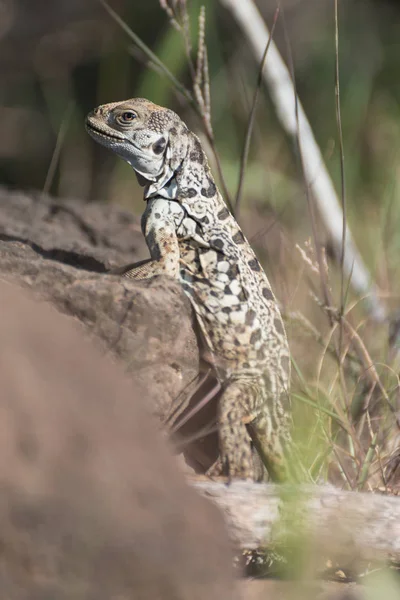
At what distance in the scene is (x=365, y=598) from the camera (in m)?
2.89

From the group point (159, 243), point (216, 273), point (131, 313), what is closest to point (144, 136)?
point (159, 243)

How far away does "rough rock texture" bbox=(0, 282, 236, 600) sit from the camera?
6.94ft

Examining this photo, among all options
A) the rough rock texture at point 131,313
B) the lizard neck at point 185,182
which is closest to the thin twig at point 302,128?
the lizard neck at point 185,182

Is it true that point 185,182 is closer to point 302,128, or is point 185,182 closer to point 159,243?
point 159,243

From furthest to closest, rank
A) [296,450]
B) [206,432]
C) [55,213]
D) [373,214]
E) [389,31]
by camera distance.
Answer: [389,31] < [373,214] < [55,213] < [296,450] < [206,432]

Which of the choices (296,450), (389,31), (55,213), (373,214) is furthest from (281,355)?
(389,31)

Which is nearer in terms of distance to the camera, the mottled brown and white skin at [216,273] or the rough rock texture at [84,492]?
the rough rock texture at [84,492]

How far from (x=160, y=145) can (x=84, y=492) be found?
81.8 inches

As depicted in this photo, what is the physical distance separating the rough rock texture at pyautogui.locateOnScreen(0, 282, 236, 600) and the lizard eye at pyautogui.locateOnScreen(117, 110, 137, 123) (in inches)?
64.0

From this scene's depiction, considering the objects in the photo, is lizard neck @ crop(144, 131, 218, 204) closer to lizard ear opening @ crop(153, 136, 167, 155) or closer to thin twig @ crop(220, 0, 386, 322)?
lizard ear opening @ crop(153, 136, 167, 155)

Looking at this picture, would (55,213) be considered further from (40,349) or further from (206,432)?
(40,349)

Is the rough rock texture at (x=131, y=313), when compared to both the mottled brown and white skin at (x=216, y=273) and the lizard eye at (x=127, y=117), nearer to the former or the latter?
the mottled brown and white skin at (x=216, y=273)

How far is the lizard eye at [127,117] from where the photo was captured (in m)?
3.81

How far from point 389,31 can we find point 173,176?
18.3 ft
